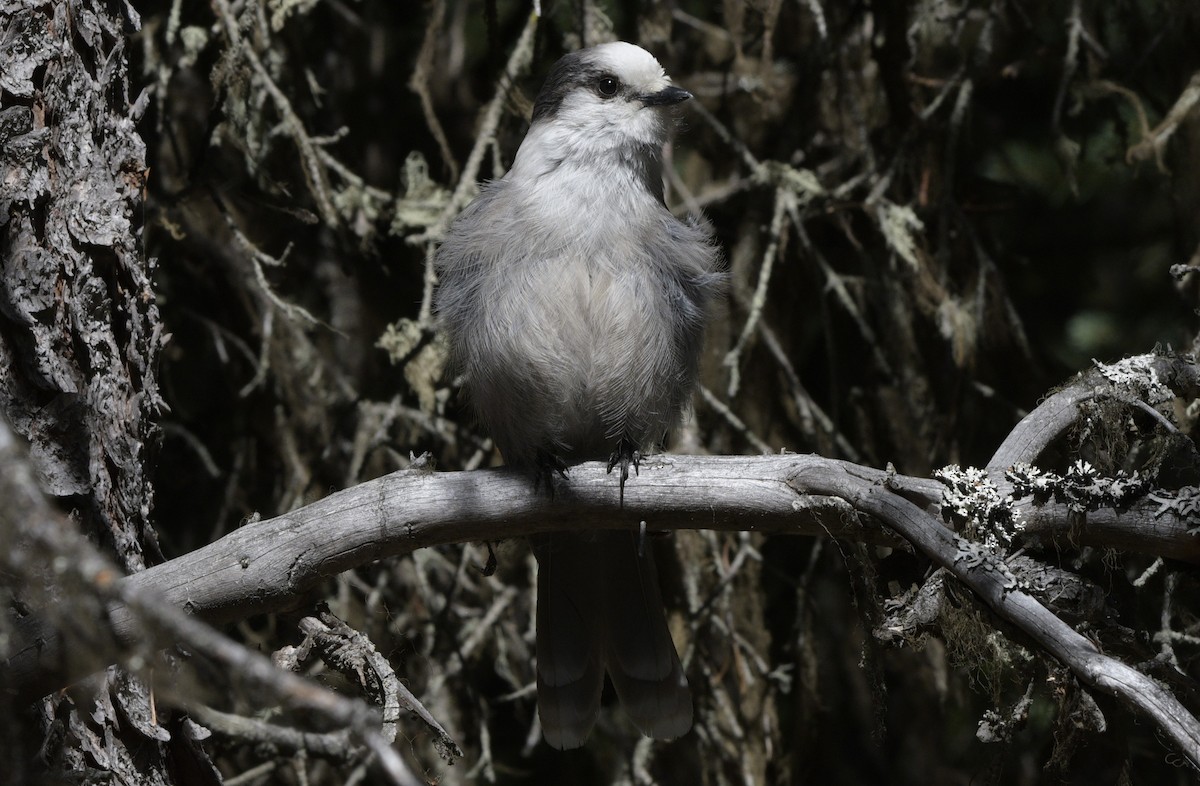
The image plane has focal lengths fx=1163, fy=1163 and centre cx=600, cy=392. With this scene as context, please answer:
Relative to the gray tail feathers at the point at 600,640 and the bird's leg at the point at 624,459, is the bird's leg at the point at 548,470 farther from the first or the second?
the gray tail feathers at the point at 600,640

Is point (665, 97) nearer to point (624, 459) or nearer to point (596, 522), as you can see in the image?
point (624, 459)

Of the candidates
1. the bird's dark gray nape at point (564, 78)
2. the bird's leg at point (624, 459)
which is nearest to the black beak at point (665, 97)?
the bird's dark gray nape at point (564, 78)

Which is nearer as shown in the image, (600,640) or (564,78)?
(600,640)

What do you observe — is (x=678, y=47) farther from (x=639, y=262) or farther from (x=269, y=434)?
(x=269, y=434)

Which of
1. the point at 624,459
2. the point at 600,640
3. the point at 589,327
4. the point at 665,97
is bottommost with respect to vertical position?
the point at 600,640

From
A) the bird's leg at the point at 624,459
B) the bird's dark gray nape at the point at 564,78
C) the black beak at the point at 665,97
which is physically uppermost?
the bird's dark gray nape at the point at 564,78

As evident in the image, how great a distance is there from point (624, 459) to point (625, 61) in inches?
42.1

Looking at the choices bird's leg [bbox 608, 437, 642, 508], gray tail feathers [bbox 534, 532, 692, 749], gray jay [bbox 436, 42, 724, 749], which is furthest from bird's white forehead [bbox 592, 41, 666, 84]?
gray tail feathers [bbox 534, 532, 692, 749]

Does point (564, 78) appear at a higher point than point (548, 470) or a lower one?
higher

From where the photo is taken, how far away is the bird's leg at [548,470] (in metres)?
2.15

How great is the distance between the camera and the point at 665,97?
289 centimetres

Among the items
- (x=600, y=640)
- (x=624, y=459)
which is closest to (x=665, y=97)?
(x=624, y=459)

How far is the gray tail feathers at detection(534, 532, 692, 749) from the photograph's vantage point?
2.71m

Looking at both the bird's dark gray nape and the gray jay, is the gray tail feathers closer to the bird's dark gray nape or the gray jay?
the gray jay
